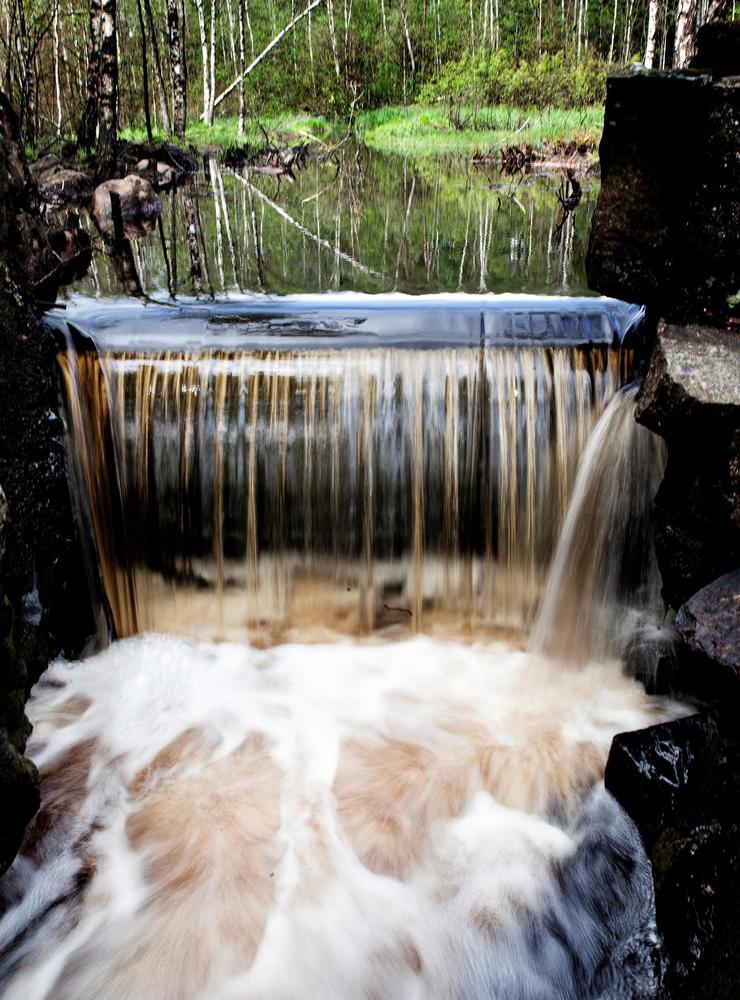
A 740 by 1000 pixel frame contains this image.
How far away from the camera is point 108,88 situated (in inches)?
516

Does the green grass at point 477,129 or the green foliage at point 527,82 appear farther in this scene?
the green foliage at point 527,82

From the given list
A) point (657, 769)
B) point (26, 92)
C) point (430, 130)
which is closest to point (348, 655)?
point (657, 769)

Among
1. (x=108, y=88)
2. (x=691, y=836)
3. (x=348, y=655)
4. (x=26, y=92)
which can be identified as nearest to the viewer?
(x=691, y=836)

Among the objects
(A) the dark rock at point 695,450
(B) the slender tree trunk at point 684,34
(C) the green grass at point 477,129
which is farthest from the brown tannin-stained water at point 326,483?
(C) the green grass at point 477,129

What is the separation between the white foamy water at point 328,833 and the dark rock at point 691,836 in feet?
0.47

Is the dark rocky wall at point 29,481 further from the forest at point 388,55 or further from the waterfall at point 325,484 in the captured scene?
the forest at point 388,55

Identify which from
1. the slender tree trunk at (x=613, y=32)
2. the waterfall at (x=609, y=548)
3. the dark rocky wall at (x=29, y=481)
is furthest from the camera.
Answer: the slender tree trunk at (x=613, y=32)

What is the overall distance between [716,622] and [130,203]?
37.0 ft

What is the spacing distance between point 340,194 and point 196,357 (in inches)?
443

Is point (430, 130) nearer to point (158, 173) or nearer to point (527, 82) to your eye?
point (527, 82)

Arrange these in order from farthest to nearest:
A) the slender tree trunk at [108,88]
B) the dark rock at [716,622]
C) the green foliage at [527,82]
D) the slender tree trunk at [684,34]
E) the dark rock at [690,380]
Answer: the green foliage at [527,82] → the slender tree trunk at [108,88] → the slender tree trunk at [684,34] → the dark rock at [690,380] → the dark rock at [716,622]

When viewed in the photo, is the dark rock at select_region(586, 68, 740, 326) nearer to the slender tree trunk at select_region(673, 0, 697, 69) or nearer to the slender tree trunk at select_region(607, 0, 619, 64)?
the slender tree trunk at select_region(673, 0, 697, 69)

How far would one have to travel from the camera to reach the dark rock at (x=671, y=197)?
3.09 meters

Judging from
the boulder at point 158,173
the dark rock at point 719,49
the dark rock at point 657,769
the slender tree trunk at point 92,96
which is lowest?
the dark rock at point 657,769
